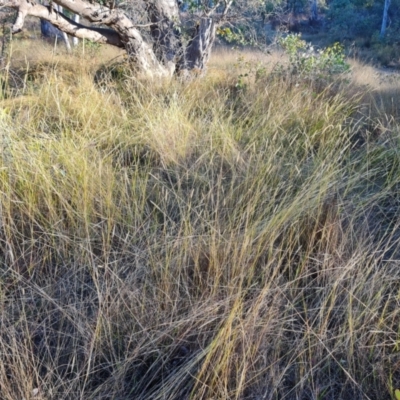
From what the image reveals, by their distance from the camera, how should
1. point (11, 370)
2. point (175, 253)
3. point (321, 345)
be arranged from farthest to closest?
point (175, 253), point (321, 345), point (11, 370)

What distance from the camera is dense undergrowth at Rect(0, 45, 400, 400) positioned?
1301 millimetres

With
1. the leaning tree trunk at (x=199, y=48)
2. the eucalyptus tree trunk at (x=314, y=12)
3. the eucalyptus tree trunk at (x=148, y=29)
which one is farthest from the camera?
the eucalyptus tree trunk at (x=314, y=12)

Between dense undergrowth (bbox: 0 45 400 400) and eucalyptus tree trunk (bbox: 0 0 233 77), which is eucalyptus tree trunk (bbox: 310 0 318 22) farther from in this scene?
dense undergrowth (bbox: 0 45 400 400)

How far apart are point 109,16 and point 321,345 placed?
164 inches

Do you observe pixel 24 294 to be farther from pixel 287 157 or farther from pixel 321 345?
pixel 287 157

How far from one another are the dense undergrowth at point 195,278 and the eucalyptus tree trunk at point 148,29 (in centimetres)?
213

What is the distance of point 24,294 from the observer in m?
1.55

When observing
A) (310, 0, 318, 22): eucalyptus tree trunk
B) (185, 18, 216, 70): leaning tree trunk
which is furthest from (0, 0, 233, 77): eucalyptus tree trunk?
(310, 0, 318, 22): eucalyptus tree trunk

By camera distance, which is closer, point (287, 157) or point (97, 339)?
point (97, 339)

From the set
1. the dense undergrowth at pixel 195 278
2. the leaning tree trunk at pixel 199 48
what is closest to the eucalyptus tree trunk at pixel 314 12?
the leaning tree trunk at pixel 199 48

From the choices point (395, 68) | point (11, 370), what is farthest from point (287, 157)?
point (395, 68)

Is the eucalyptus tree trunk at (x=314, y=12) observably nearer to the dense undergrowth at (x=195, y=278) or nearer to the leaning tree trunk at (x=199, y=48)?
the leaning tree trunk at (x=199, y=48)

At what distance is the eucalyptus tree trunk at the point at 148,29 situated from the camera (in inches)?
163

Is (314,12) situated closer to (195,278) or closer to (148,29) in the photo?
(148,29)
